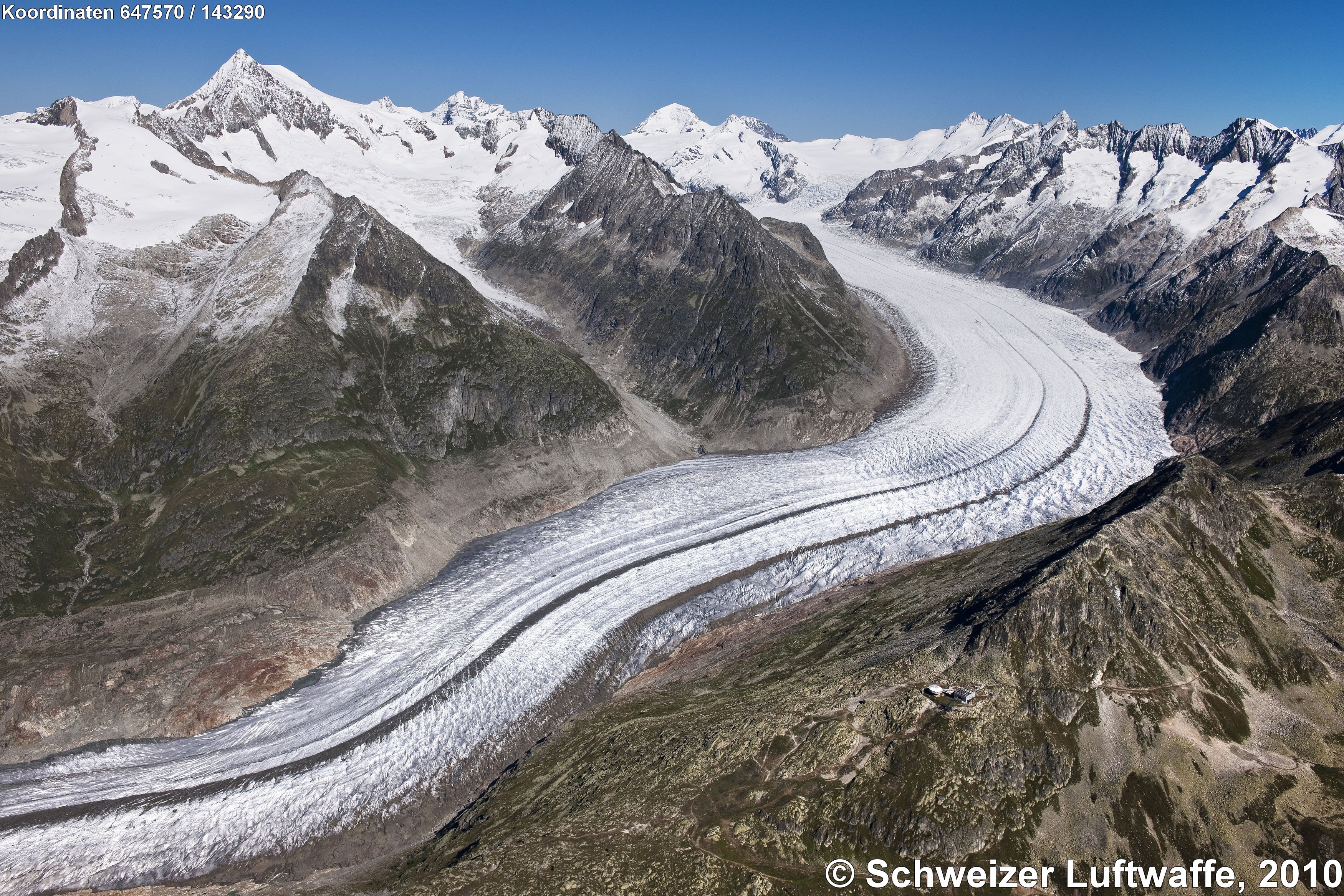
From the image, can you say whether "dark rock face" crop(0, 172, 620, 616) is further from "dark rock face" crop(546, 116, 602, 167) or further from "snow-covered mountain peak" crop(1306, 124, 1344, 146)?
"snow-covered mountain peak" crop(1306, 124, 1344, 146)

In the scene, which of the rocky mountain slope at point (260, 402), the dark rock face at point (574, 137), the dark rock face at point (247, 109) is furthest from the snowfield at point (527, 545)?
the dark rock face at point (574, 137)

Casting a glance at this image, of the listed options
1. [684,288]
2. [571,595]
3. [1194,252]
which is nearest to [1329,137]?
[1194,252]

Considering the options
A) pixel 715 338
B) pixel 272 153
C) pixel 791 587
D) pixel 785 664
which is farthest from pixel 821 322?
pixel 272 153

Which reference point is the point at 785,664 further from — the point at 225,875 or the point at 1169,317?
the point at 1169,317

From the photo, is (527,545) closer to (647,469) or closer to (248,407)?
(647,469)

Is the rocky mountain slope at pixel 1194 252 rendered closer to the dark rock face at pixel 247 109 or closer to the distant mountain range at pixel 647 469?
the distant mountain range at pixel 647 469

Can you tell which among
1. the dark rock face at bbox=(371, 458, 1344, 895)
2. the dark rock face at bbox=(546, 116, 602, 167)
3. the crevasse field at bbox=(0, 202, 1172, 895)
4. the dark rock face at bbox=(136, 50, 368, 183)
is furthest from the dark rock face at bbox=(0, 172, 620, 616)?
the dark rock face at bbox=(136, 50, 368, 183)

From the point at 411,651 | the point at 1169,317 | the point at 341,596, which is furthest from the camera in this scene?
the point at 1169,317
